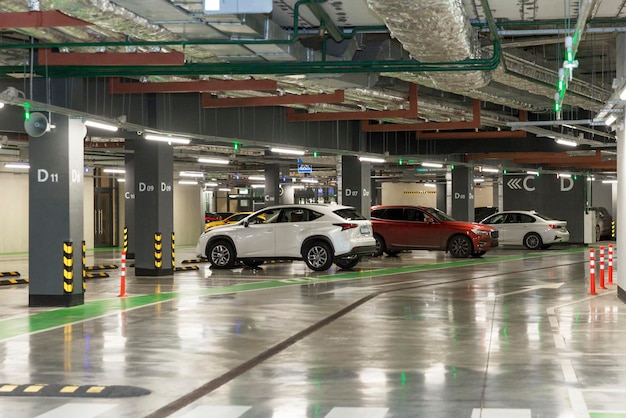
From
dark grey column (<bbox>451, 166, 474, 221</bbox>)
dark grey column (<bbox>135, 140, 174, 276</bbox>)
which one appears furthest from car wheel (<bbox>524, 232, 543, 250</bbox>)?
dark grey column (<bbox>135, 140, 174, 276</bbox>)

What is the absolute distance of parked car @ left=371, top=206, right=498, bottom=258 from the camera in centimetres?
2758

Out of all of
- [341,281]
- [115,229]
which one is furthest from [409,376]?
[115,229]

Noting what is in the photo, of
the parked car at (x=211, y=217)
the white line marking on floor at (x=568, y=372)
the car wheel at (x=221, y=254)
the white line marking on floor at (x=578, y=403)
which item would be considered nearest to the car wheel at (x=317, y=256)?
the car wheel at (x=221, y=254)

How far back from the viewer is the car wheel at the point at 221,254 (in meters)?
23.5

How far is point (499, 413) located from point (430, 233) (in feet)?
68.4

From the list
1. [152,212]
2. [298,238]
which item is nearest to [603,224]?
[298,238]

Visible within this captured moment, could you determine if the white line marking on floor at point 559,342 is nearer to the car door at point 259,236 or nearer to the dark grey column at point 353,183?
the car door at point 259,236

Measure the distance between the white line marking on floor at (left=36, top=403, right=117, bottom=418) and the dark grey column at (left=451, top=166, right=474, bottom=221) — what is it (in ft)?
93.6

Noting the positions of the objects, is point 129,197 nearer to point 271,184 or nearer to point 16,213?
point 16,213

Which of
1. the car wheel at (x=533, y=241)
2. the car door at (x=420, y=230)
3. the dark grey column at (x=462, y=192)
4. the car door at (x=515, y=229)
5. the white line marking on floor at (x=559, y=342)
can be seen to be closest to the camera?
the white line marking on floor at (x=559, y=342)

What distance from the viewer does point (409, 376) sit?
8656mm

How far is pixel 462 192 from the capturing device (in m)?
35.1

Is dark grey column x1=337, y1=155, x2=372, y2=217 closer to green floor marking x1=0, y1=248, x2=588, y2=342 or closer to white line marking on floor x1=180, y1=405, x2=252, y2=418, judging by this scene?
green floor marking x1=0, y1=248, x2=588, y2=342

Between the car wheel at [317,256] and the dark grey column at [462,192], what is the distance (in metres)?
13.8
